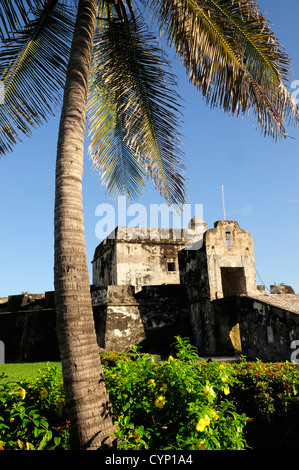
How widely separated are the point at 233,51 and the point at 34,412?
202 inches

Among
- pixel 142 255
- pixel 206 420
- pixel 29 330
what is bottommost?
pixel 29 330

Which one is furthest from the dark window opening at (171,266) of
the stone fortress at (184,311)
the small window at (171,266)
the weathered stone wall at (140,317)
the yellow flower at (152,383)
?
the yellow flower at (152,383)

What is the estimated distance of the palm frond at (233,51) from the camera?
5246 mm

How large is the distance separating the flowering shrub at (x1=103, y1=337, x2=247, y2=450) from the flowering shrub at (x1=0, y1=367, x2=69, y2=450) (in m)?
0.51

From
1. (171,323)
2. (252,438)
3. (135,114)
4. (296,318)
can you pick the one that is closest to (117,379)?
(252,438)

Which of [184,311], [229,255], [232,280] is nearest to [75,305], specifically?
[229,255]

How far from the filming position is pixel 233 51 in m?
5.33

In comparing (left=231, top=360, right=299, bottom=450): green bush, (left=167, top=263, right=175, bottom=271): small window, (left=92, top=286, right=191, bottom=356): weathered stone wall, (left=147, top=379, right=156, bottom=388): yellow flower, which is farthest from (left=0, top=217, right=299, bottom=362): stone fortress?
(left=147, top=379, right=156, bottom=388): yellow flower

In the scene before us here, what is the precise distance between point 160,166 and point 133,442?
14.5ft

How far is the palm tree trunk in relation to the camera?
2.88 meters

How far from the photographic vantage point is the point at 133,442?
3.00 m

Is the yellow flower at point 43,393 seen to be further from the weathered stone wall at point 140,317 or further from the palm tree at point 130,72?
the weathered stone wall at point 140,317

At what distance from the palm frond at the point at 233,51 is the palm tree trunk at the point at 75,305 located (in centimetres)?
248

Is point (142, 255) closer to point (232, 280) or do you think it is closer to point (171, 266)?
point (171, 266)
